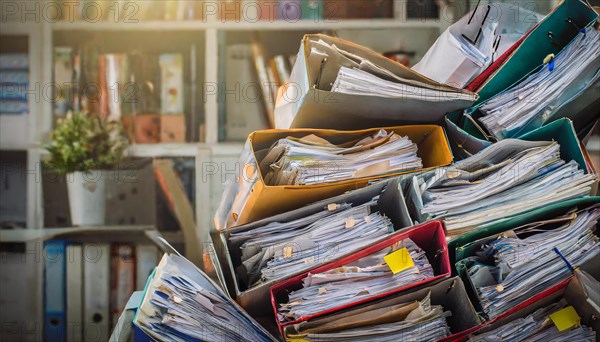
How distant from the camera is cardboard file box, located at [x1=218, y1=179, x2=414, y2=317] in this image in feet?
3.78

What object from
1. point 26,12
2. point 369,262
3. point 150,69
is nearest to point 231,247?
point 369,262

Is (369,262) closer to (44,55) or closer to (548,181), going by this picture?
(548,181)

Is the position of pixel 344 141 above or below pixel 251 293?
above

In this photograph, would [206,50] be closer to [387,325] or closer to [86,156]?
[86,156]

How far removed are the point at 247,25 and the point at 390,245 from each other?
6.90 ft

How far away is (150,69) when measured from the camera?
308cm

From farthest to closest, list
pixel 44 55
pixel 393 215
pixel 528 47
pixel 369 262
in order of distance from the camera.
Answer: pixel 44 55
pixel 528 47
pixel 393 215
pixel 369 262

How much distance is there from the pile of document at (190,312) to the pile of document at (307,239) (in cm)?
8

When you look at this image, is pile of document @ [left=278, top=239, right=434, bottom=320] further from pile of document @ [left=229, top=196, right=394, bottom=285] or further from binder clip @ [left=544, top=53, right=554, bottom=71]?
binder clip @ [left=544, top=53, right=554, bottom=71]

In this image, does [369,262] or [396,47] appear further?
[396,47]

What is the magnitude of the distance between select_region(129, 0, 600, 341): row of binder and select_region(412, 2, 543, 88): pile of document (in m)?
0.06

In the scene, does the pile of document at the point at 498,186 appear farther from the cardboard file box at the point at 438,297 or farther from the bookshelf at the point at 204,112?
the bookshelf at the point at 204,112

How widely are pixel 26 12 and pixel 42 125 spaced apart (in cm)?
57

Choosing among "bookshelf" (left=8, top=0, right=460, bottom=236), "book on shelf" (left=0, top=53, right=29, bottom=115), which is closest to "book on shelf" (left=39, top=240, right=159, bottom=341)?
"bookshelf" (left=8, top=0, right=460, bottom=236)
